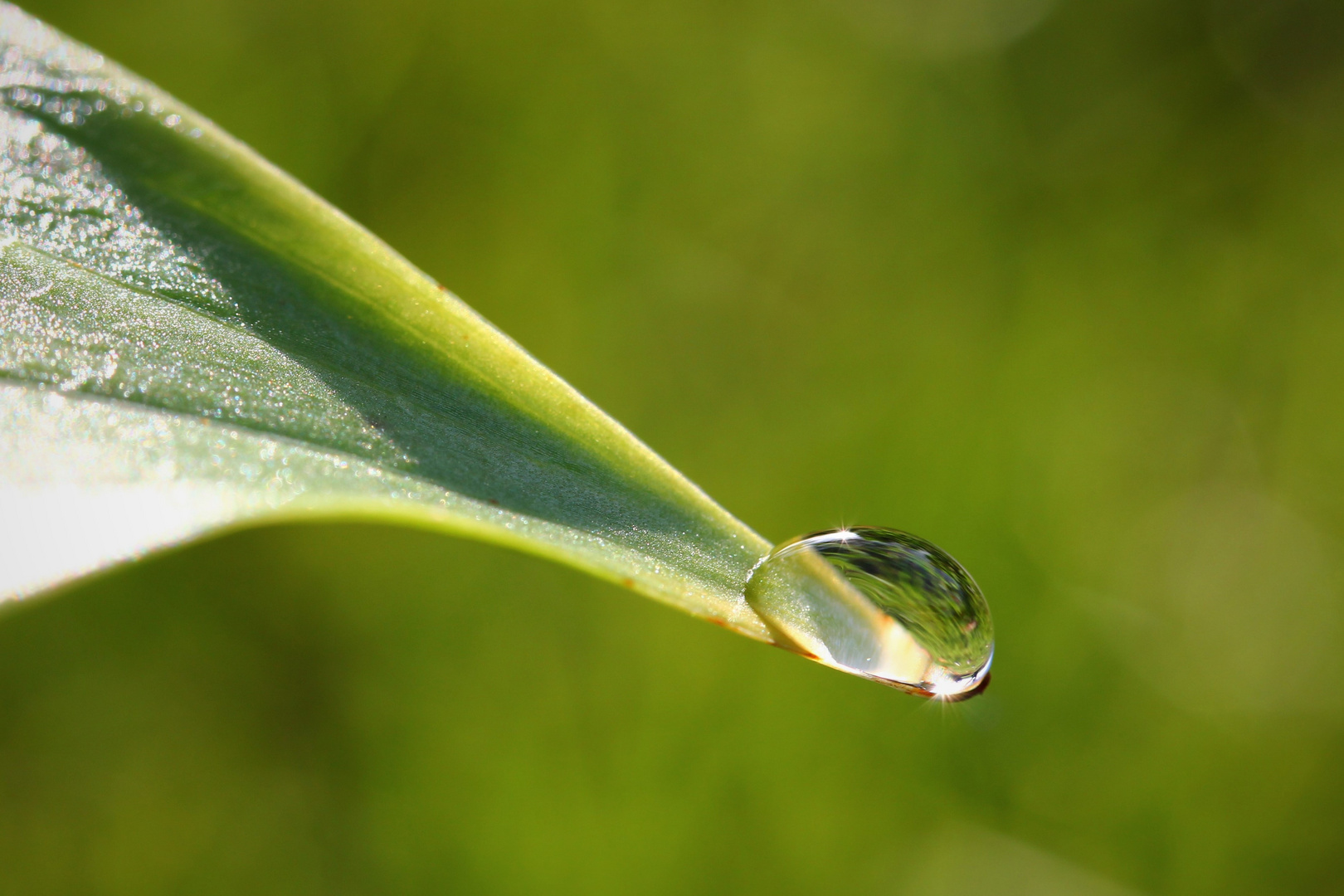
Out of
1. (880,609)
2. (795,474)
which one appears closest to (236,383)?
(880,609)

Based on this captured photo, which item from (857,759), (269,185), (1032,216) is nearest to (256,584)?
(857,759)

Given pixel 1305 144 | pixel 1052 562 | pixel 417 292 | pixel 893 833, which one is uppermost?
pixel 1305 144

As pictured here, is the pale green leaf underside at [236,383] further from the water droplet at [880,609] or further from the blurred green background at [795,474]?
the blurred green background at [795,474]

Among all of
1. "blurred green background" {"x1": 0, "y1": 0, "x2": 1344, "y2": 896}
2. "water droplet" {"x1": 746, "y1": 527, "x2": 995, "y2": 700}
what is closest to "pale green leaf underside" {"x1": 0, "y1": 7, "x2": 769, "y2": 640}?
"water droplet" {"x1": 746, "y1": 527, "x2": 995, "y2": 700}

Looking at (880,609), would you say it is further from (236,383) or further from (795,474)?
(795,474)

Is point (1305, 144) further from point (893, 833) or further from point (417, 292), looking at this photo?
point (417, 292)

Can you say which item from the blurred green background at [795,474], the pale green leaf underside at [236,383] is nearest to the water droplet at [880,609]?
the pale green leaf underside at [236,383]

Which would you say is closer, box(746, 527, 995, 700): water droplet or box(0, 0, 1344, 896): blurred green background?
box(746, 527, 995, 700): water droplet

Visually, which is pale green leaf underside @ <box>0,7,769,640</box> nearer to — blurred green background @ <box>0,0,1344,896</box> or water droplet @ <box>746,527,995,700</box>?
water droplet @ <box>746,527,995,700</box>
